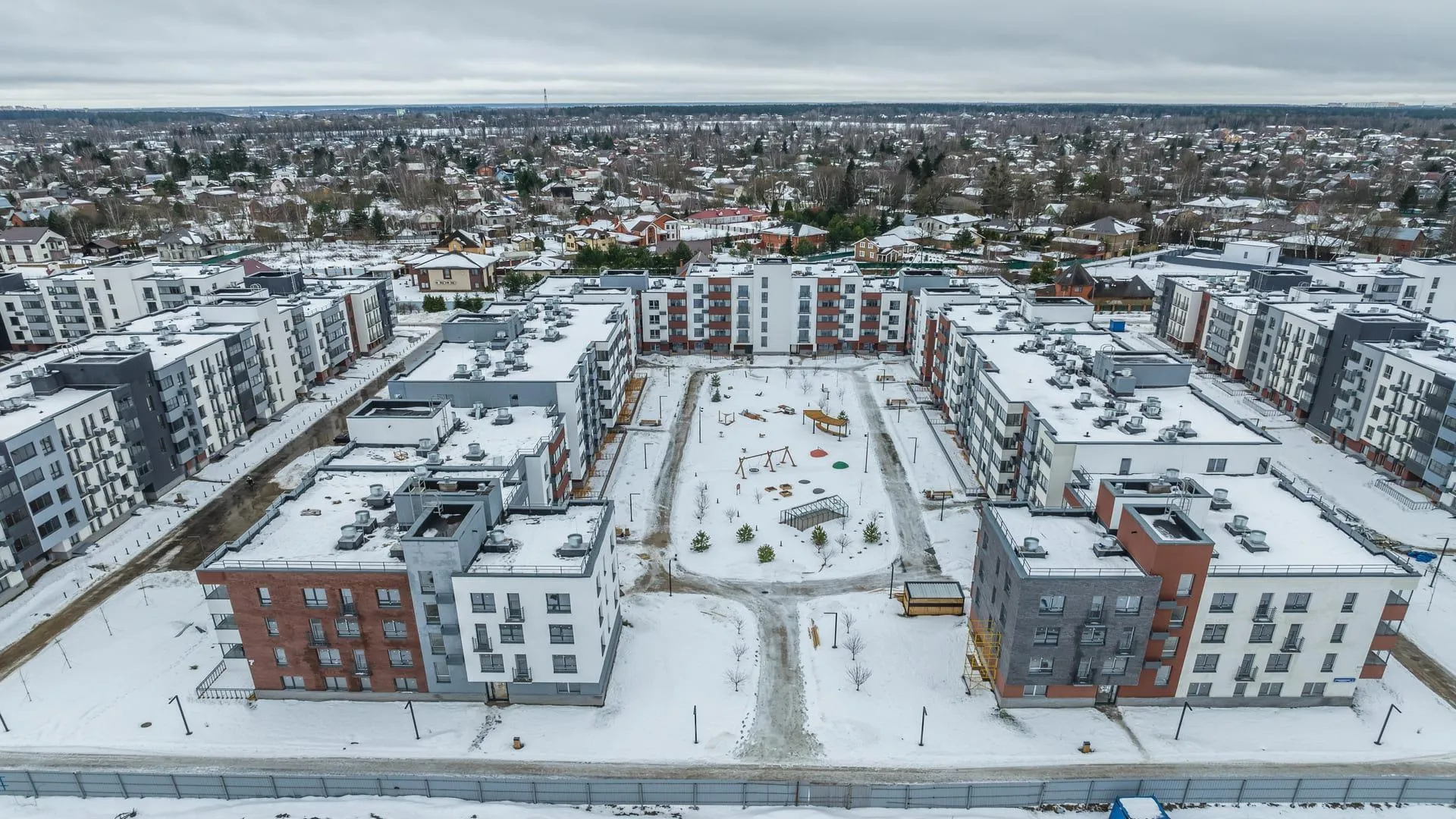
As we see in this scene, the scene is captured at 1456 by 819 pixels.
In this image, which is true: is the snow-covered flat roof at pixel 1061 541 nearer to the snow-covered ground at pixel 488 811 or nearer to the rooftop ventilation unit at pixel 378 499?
the snow-covered ground at pixel 488 811

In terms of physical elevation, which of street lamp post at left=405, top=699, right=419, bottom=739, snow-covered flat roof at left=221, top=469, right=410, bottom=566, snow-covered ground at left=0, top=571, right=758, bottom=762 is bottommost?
snow-covered ground at left=0, top=571, right=758, bottom=762

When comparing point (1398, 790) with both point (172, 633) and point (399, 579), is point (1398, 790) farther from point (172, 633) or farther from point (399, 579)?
point (172, 633)

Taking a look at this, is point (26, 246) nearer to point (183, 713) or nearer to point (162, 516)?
point (162, 516)

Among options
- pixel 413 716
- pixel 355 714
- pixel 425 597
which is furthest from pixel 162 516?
pixel 425 597

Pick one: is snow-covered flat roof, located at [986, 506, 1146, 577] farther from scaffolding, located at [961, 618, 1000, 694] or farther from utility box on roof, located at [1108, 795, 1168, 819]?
utility box on roof, located at [1108, 795, 1168, 819]

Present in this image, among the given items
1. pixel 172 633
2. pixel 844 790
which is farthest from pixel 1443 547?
pixel 172 633

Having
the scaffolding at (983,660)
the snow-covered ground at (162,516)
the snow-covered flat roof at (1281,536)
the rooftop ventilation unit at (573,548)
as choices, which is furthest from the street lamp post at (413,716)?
the snow-covered flat roof at (1281,536)

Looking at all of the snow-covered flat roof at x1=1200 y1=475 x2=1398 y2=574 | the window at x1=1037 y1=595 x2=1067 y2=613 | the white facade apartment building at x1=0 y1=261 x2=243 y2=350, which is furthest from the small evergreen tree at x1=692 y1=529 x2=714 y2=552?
the white facade apartment building at x1=0 y1=261 x2=243 y2=350
